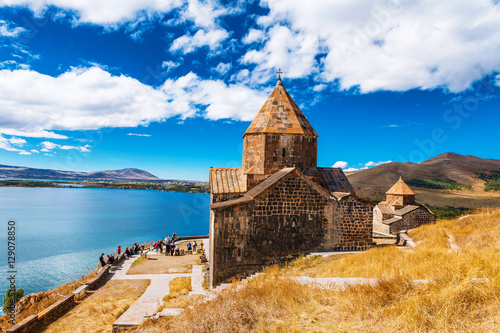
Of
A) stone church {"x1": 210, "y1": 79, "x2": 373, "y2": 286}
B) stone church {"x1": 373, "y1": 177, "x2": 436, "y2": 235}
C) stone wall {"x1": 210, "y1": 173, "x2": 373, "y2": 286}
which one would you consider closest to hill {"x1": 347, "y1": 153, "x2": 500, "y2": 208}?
stone church {"x1": 373, "y1": 177, "x2": 436, "y2": 235}

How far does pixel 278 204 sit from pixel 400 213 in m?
18.6

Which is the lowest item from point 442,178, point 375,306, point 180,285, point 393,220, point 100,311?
point 100,311

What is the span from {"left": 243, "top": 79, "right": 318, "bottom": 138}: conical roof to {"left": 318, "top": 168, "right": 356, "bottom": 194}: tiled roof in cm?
163

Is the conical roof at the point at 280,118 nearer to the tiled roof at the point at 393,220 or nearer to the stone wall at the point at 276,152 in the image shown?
the stone wall at the point at 276,152

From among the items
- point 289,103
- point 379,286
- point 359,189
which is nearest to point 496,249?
point 379,286

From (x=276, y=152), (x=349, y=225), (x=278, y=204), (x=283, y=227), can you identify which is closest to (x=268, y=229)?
(x=283, y=227)

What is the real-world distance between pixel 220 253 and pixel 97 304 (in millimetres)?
4000

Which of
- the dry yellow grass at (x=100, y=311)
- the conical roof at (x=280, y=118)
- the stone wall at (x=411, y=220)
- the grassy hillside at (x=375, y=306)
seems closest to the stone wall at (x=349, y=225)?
Result: the conical roof at (x=280, y=118)

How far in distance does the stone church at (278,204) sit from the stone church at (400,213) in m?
14.4

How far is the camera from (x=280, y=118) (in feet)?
36.8

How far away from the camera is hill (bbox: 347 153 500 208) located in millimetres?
60344

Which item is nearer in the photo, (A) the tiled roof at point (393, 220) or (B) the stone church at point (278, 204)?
(B) the stone church at point (278, 204)

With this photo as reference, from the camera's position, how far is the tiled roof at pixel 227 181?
10.7 m

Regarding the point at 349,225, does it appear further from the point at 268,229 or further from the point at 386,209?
the point at 386,209
